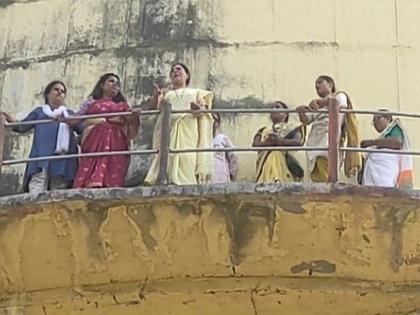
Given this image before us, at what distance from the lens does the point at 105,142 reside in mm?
11453

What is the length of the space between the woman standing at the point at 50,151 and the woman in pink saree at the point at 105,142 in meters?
0.14

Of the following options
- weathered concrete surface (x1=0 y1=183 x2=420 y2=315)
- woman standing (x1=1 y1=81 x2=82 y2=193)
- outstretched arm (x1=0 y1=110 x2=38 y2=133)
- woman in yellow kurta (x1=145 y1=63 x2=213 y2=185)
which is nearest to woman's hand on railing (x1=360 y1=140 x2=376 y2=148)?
weathered concrete surface (x1=0 y1=183 x2=420 y2=315)

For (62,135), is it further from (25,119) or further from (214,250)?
(214,250)

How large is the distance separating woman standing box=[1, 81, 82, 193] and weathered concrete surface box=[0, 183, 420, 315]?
0.56 m

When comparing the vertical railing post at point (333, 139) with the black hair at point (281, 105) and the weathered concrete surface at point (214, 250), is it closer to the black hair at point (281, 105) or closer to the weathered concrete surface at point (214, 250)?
the weathered concrete surface at point (214, 250)

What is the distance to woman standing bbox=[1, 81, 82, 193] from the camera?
37.8 ft

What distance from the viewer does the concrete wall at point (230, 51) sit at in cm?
1309

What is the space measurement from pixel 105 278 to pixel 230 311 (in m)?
0.95

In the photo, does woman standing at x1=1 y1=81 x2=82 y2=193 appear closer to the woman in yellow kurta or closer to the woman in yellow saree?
the woman in yellow kurta

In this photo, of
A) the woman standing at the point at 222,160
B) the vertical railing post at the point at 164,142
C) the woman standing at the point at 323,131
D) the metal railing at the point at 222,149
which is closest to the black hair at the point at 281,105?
the woman standing at the point at 222,160

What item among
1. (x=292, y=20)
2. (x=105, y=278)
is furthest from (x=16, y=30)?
(x=105, y=278)

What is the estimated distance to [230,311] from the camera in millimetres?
11258

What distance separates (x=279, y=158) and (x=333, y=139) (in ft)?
3.52

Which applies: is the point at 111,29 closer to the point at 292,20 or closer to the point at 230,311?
the point at 292,20
